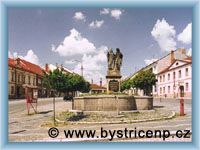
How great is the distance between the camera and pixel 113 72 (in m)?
18.7

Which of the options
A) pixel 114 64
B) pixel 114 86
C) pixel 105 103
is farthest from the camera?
pixel 114 86

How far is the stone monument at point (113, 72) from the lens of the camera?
56.1ft

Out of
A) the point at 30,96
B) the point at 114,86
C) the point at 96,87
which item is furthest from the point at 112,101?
the point at 30,96

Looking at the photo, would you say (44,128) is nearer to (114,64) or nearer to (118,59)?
(118,59)

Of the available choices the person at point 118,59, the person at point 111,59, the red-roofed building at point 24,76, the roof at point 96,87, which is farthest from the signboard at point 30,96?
the person at point 118,59

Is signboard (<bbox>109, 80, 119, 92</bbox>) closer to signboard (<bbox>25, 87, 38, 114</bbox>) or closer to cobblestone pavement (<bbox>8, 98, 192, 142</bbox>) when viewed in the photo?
cobblestone pavement (<bbox>8, 98, 192, 142</bbox>)

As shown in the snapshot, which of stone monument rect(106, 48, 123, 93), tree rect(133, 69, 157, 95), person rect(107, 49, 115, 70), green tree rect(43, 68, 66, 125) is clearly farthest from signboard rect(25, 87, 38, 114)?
tree rect(133, 69, 157, 95)

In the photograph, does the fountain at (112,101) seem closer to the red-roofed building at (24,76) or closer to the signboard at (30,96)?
the signboard at (30,96)

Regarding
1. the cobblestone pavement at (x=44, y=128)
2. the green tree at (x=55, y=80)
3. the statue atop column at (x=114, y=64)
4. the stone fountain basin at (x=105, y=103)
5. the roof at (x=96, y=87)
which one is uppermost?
the statue atop column at (x=114, y=64)

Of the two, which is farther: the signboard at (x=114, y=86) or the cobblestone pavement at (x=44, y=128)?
the signboard at (x=114, y=86)
